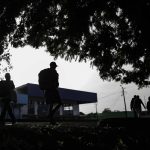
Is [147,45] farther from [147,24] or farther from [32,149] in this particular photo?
[32,149]

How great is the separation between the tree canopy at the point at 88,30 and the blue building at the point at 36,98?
27833 mm

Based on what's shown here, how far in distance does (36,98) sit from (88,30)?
38113mm

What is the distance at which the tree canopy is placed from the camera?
7531 mm

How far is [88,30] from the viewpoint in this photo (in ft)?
28.4

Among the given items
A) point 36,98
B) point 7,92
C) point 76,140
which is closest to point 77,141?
point 76,140

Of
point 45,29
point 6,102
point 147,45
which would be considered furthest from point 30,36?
point 147,45

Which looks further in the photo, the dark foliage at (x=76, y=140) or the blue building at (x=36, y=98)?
the blue building at (x=36, y=98)

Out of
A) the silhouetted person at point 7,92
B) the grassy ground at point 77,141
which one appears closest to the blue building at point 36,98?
the silhouetted person at point 7,92

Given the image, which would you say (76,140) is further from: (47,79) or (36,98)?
(36,98)

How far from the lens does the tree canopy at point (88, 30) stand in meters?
7.53

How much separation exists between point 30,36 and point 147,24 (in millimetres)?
4136

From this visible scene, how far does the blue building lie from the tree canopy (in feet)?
91.3

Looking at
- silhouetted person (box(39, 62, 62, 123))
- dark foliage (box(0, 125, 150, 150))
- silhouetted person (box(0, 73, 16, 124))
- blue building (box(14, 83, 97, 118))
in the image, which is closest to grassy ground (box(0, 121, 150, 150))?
dark foliage (box(0, 125, 150, 150))

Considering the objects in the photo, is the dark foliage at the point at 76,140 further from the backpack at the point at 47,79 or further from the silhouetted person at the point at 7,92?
the silhouetted person at the point at 7,92
